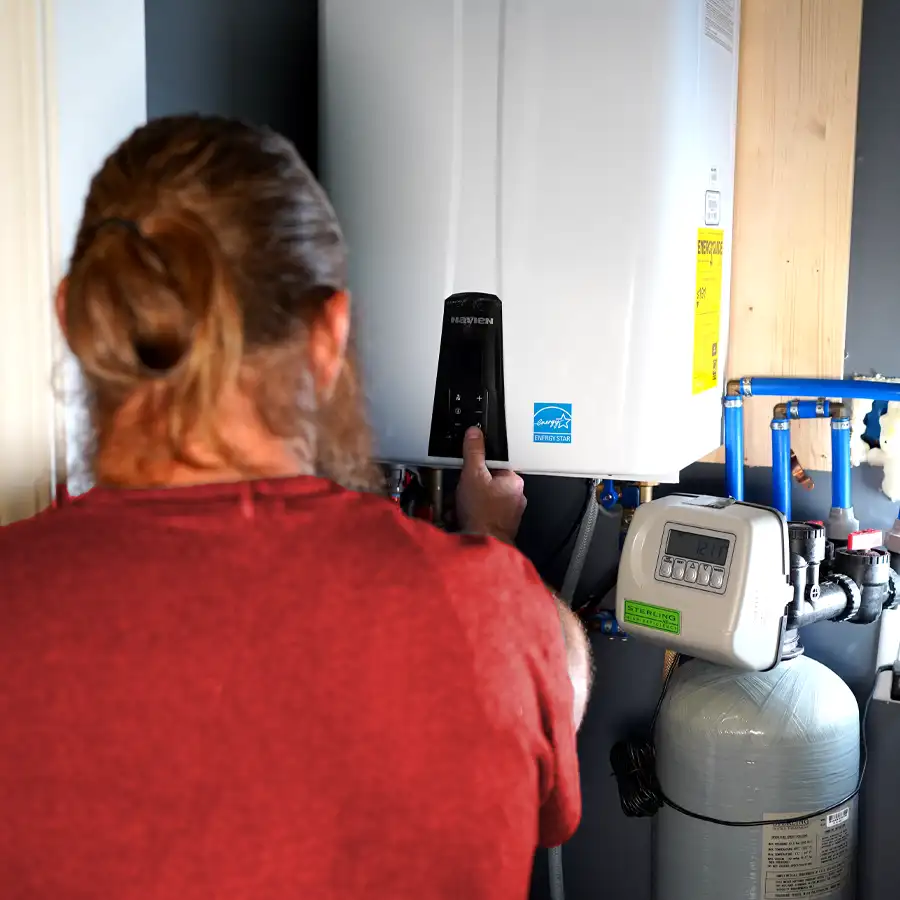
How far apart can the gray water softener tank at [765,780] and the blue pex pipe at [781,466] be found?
9.2 inches

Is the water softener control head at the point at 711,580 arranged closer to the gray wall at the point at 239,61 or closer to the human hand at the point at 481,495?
the human hand at the point at 481,495

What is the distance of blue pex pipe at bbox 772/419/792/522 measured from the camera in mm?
1553

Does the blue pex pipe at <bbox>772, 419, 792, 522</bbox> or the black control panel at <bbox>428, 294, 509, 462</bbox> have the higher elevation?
the black control panel at <bbox>428, 294, 509, 462</bbox>

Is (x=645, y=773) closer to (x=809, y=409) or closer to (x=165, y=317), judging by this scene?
(x=809, y=409)

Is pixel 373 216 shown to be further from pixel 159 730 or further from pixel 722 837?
pixel 722 837

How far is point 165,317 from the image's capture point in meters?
0.68

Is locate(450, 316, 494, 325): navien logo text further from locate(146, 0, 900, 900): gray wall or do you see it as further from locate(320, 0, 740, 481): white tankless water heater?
locate(146, 0, 900, 900): gray wall

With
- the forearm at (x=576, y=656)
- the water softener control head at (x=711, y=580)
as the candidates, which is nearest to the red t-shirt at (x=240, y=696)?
the forearm at (x=576, y=656)

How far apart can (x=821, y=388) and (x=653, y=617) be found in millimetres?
466

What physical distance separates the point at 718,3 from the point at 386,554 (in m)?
1.07

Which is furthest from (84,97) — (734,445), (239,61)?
(734,445)

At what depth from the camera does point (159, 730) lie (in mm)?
663

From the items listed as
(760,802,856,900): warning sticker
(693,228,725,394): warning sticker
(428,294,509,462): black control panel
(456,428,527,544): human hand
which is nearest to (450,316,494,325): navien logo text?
(428,294,509,462): black control panel

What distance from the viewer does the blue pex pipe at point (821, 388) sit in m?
1.48
